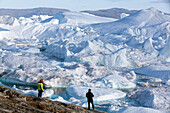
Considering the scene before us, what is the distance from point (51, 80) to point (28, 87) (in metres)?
1.18

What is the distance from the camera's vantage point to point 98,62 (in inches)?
729

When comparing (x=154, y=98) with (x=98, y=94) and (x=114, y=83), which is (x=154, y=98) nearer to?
(x=98, y=94)

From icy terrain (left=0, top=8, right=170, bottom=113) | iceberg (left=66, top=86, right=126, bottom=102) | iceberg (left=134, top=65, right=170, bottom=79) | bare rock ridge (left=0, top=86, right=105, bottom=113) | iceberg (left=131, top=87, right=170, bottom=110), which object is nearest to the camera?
bare rock ridge (left=0, top=86, right=105, bottom=113)

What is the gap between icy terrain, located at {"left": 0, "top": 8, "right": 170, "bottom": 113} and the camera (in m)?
10.8

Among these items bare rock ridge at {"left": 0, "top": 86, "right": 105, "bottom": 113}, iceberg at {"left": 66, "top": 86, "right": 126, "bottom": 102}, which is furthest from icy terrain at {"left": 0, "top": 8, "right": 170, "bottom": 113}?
bare rock ridge at {"left": 0, "top": 86, "right": 105, "bottom": 113}

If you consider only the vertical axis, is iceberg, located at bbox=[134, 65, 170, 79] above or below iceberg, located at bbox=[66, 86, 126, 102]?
above

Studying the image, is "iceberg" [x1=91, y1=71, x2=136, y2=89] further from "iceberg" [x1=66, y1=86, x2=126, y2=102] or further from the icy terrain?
"iceberg" [x1=66, y1=86, x2=126, y2=102]

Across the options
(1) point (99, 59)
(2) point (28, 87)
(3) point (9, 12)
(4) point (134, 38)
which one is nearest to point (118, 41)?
(4) point (134, 38)

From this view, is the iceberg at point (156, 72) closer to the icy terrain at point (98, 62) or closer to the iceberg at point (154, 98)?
the icy terrain at point (98, 62)

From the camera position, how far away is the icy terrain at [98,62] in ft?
35.3

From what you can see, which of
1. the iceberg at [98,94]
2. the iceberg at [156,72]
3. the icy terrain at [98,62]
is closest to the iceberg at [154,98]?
the icy terrain at [98,62]

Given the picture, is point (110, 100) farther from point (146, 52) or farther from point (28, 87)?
point (146, 52)

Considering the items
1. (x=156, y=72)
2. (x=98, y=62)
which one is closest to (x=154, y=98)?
(x=156, y=72)

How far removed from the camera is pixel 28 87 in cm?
1217
